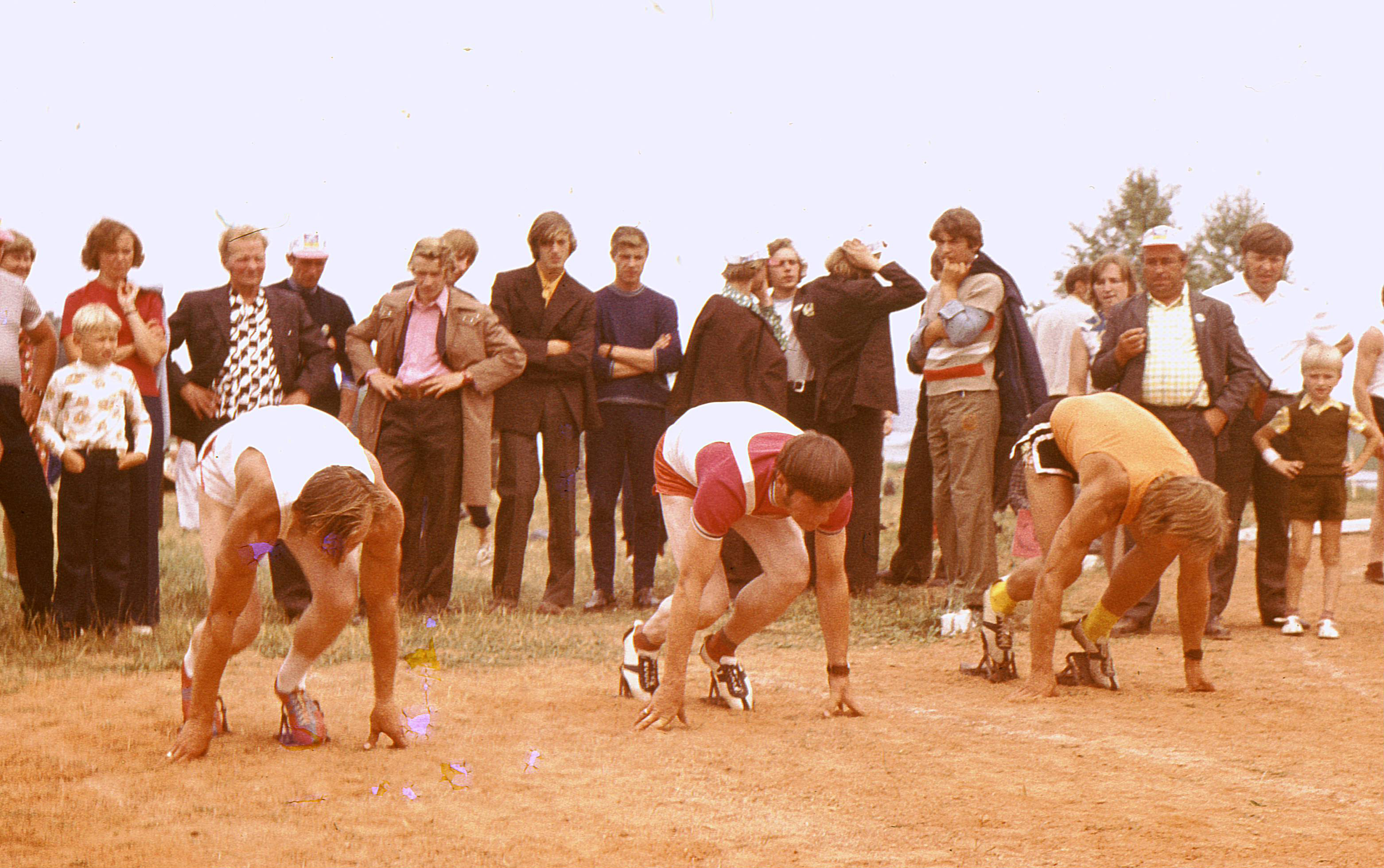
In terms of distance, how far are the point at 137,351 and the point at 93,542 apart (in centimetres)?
102

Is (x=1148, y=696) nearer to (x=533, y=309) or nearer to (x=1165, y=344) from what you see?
(x=1165, y=344)

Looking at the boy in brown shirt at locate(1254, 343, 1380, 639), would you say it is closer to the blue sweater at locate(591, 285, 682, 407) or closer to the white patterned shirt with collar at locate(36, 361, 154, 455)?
the blue sweater at locate(591, 285, 682, 407)

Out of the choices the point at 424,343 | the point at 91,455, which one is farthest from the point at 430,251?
the point at 91,455

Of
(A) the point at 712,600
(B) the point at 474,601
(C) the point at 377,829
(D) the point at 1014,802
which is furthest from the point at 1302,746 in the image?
(B) the point at 474,601

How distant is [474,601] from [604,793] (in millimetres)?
4394

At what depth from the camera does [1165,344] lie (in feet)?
25.5

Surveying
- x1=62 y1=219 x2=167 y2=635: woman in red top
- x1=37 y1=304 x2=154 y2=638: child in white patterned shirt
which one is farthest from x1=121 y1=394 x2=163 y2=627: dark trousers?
x1=37 y1=304 x2=154 y2=638: child in white patterned shirt

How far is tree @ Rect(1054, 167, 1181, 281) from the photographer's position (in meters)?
24.4

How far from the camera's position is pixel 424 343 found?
8.38 m

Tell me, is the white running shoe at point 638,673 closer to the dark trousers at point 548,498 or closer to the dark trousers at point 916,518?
the dark trousers at point 548,498

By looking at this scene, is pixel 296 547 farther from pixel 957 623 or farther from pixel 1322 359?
pixel 1322 359

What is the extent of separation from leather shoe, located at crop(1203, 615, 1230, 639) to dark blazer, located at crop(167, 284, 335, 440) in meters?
5.19

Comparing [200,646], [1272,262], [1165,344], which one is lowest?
[200,646]

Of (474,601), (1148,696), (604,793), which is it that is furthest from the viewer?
(474,601)
